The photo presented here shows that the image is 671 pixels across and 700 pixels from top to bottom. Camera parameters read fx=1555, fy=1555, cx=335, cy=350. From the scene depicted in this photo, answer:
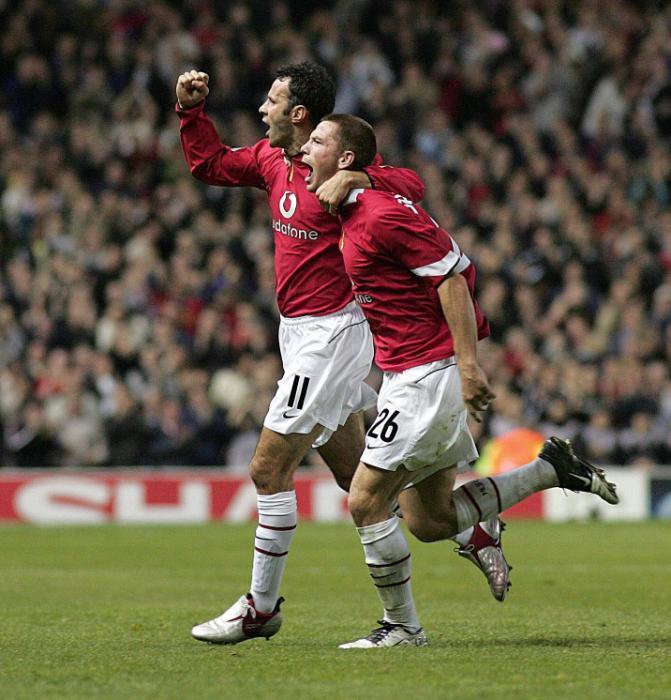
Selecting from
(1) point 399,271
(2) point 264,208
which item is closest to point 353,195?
(1) point 399,271

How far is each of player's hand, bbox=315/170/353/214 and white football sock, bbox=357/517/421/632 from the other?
57.0 inches

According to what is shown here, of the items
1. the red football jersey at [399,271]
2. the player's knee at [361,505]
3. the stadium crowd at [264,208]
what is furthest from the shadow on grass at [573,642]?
the stadium crowd at [264,208]

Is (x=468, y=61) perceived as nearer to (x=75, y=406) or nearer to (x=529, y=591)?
(x=75, y=406)

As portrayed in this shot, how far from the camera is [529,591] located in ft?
33.9

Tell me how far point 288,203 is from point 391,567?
6.04ft

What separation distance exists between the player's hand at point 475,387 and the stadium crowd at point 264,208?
11.3 metres

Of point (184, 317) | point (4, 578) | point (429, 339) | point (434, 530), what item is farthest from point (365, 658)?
point (184, 317)

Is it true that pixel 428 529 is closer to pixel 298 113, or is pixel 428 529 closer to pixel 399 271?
pixel 399 271

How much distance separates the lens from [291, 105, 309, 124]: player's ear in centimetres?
757

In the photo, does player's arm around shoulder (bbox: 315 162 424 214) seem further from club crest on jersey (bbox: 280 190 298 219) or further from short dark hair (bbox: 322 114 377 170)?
club crest on jersey (bbox: 280 190 298 219)

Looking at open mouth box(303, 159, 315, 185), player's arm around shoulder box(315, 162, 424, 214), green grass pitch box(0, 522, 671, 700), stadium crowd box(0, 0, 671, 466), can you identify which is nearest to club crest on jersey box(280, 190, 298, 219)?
open mouth box(303, 159, 315, 185)

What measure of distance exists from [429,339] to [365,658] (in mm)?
1452

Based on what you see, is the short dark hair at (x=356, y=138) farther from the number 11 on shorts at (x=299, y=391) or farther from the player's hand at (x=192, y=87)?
the number 11 on shorts at (x=299, y=391)

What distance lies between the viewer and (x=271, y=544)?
7.36 meters
